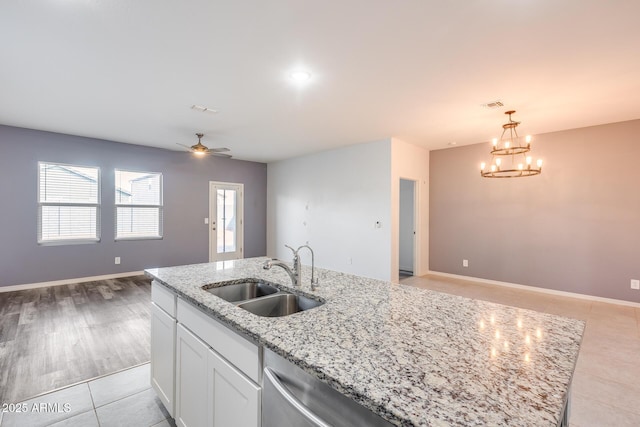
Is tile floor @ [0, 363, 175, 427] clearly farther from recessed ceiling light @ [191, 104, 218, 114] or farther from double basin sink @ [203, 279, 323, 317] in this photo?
recessed ceiling light @ [191, 104, 218, 114]

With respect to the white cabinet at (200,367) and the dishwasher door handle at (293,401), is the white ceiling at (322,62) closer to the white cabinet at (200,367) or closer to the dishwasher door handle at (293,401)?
the white cabinet at (200,367)

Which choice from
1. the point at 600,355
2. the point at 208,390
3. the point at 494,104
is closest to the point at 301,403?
the point at 208,390

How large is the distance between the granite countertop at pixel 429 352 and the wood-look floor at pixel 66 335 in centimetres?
169

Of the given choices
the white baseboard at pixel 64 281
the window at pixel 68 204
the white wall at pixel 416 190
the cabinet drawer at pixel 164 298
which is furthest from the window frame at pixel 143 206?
the white wall at pixel 416 190

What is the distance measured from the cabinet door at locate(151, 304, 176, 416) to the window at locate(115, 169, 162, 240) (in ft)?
14.7

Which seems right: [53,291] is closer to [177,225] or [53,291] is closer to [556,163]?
[177,225]

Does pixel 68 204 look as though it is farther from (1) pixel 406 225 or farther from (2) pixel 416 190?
(1) pixel 406 225

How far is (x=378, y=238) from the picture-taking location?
17.3 ft

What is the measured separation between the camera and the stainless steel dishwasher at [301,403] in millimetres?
771

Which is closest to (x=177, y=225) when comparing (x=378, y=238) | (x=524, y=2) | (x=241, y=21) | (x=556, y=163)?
(x=378, y=238)

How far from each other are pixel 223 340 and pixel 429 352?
865 mm

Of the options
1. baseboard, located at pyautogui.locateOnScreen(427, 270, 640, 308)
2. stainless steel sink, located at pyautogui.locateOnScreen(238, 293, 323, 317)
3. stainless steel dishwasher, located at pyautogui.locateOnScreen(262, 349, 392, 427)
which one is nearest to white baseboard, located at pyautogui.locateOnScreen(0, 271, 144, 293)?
stainless steel sink, located at pyautogui.locateOnScreen(238, 293, 323, 317)

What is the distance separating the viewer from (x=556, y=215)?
4758mm

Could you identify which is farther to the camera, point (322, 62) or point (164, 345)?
point (322, 62)
